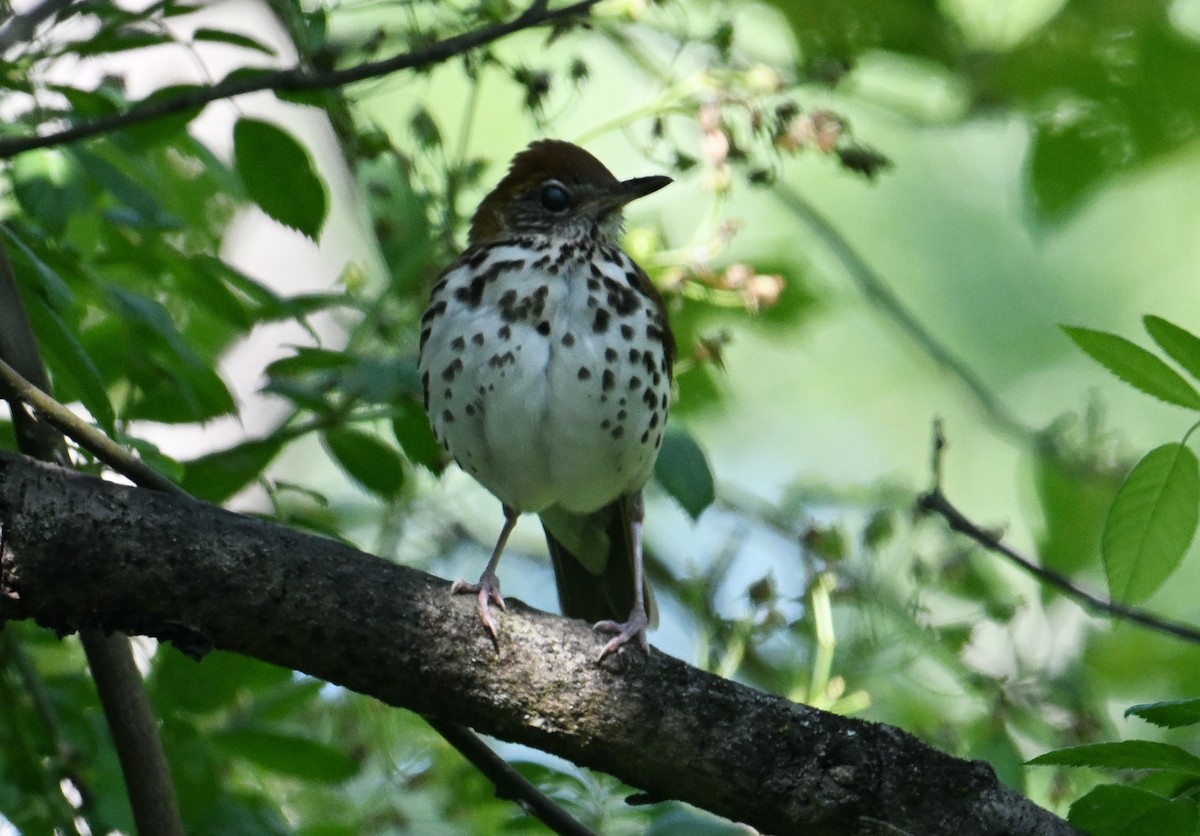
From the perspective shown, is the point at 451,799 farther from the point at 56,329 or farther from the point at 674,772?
the point at 56,329

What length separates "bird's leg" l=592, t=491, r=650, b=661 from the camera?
120 inches

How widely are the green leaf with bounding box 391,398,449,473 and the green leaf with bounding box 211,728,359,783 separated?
0.75 metres

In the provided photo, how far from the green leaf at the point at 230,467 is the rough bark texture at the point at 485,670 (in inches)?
26.5

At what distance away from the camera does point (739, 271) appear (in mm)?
4043

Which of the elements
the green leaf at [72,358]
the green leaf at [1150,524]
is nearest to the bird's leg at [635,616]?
the green leaf at [1150,524]

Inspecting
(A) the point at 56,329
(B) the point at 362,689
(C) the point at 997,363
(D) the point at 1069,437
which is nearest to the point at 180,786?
(B) the point at 362,689

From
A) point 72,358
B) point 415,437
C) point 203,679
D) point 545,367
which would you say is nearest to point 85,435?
point 72,358

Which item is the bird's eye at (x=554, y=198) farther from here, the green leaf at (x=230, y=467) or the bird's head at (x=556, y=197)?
the green leaf at (x=230, y=467)

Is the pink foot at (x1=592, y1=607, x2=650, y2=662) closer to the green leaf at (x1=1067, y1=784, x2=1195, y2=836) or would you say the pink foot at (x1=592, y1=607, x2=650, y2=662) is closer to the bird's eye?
the green leaf at (x1=1067, y1=784, x2=1195, y2=836)

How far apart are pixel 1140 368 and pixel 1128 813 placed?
0.77m

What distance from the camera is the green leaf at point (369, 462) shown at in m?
3.53

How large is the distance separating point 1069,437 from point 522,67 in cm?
229

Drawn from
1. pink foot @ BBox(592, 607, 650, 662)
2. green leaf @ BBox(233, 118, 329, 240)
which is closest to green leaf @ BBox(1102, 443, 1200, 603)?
pink foot @ BBox(592, 607, 650, 662)

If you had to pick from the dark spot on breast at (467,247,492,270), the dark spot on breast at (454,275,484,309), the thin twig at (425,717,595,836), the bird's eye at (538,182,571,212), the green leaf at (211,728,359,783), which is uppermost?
the bird's eye at (538,182,571,212)
